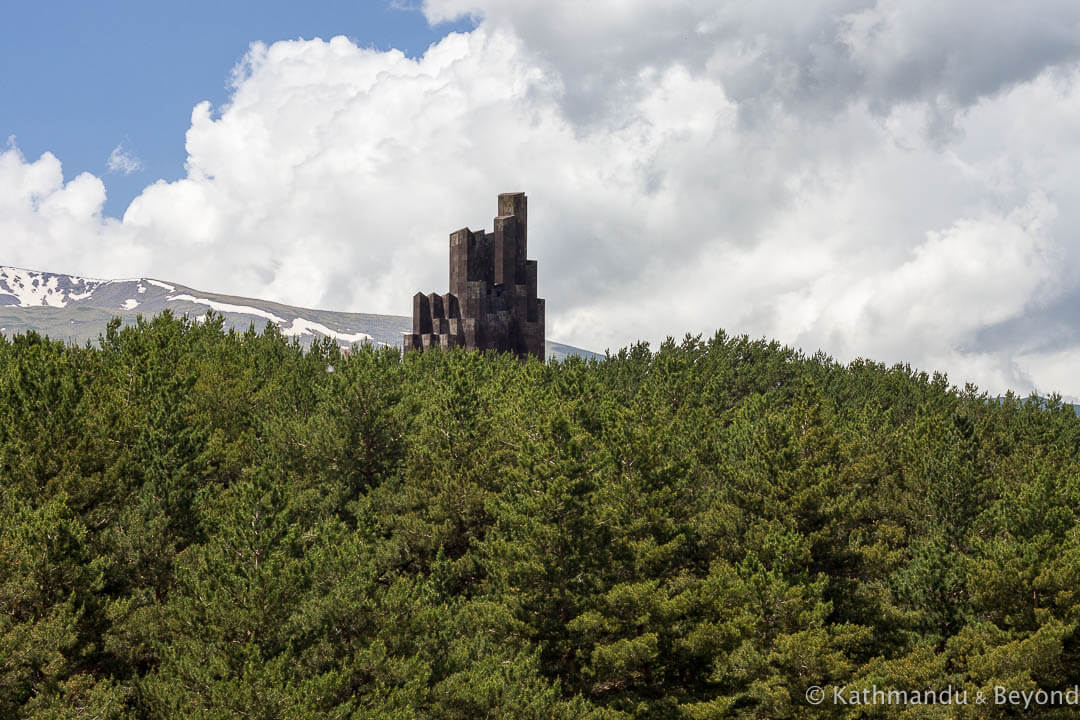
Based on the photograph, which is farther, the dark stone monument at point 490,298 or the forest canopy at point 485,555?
the dark stone monument at point 490,298

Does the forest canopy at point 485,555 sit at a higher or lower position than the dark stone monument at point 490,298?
lower

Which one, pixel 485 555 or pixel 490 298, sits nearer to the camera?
pixel 485 555

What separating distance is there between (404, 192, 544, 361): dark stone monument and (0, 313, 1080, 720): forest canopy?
1507cm

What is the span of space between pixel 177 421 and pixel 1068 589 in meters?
29.8

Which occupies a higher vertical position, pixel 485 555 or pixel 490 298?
pixel 490 298

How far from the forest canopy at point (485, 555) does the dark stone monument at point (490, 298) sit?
15.1m

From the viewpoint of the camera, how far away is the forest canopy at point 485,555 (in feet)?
83.5

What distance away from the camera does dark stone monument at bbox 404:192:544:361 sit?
190 feet

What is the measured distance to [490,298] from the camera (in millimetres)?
59281

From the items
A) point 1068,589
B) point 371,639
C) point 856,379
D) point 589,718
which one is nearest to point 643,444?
point 589,718

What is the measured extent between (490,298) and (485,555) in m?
26.4

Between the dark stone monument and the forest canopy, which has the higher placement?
the dark stone monument

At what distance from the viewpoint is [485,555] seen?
35219 mm

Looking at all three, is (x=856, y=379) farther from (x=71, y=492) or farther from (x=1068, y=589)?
(x=71, y=492)
